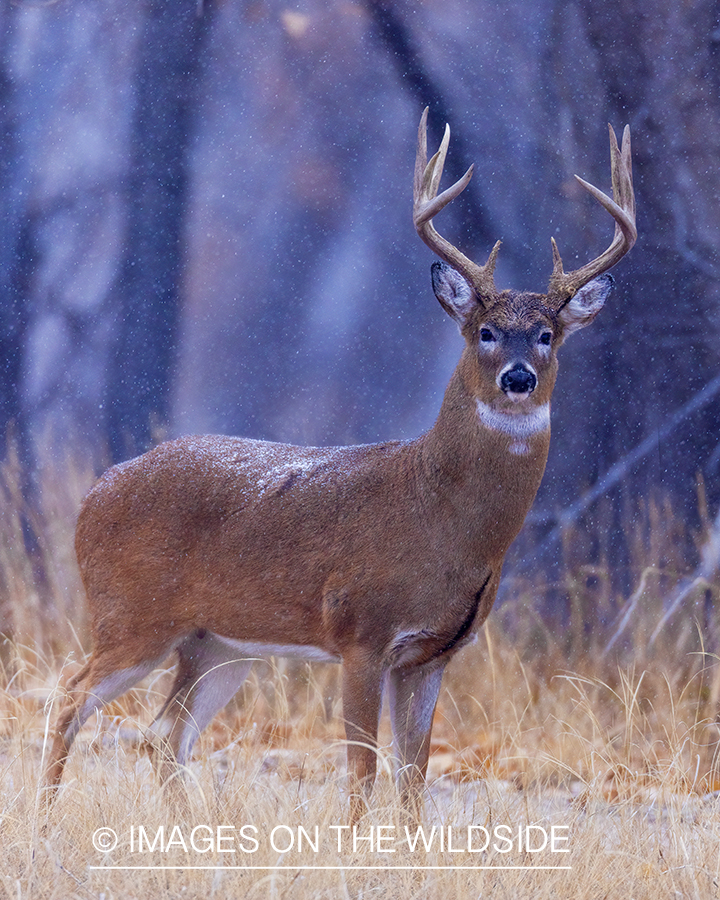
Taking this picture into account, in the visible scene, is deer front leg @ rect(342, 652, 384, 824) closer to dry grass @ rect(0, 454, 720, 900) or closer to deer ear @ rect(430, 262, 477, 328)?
dry grass @ rect(0, 454, 720, 900)

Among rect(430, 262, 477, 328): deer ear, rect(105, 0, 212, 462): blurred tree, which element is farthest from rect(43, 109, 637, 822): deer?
rect(105, 0, 212, 462): blurred tree

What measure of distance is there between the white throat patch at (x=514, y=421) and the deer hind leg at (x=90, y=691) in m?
1.14

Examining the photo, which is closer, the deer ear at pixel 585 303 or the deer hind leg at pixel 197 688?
the deer ear at pixel 585 303

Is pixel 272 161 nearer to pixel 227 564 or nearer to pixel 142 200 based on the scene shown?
pixel 142 200

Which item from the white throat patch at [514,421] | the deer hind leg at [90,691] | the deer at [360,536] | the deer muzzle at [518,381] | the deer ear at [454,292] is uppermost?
the deer ear at [454,292]

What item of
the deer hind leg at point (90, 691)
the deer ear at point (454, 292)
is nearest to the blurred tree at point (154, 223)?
the deer hind leg at point (90, 691)

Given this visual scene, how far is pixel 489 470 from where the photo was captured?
9.18 feet

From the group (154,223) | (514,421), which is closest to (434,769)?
(514,421)

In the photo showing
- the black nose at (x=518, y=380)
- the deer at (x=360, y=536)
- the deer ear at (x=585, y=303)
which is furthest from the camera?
the deer ear at (x=585, y=303)

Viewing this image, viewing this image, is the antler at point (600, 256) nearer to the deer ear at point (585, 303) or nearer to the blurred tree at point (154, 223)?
the deer ear at point (585, 303)

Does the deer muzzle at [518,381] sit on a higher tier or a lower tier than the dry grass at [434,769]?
higher

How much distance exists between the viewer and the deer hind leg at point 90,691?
2995 mm

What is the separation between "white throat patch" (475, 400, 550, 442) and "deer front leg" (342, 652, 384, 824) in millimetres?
661

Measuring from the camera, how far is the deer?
275 centimetres
